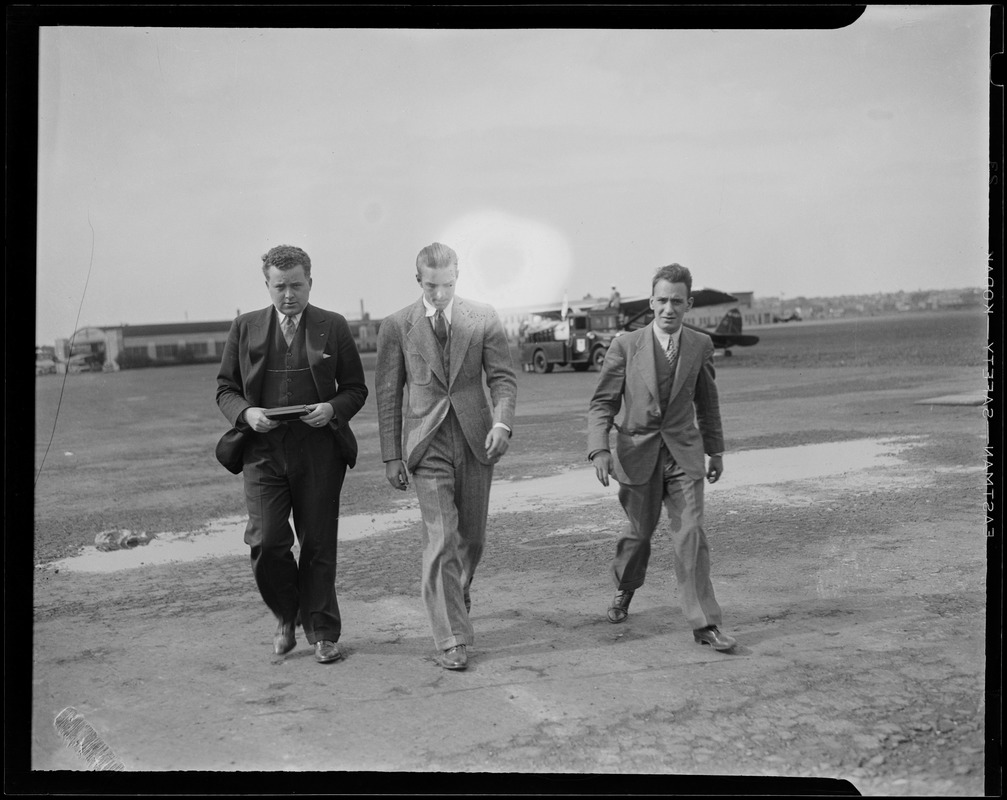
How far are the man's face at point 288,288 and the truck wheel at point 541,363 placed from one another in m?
17.6

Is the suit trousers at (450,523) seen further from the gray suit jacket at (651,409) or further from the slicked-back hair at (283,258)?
the slicked-back hair at (283,258)

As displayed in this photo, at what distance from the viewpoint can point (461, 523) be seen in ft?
14.6

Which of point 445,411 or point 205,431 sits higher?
point 445,411

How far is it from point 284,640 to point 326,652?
235 mm

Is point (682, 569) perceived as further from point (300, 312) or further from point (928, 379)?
point (928, 379)

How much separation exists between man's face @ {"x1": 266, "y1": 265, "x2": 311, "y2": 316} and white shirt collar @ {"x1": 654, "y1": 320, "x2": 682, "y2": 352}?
1.77 m

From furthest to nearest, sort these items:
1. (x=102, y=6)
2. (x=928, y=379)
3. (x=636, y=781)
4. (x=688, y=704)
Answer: (x=928, y=379) → (x=102, y=6) → (x=688, y=704) → (x=636, y=781)

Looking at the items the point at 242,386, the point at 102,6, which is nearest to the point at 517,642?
the point at 242,386

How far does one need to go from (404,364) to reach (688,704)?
2.04 metres

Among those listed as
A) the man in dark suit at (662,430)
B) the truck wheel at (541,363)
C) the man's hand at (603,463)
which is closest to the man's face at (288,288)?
the man in dark suit at (662,430)

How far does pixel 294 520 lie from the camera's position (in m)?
4.40

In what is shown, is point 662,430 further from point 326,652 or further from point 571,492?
point 571,492

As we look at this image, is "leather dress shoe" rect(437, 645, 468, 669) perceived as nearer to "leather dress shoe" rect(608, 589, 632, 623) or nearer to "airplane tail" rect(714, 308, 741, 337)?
"leather dress shoe" rect(608, 589, 632, 623)

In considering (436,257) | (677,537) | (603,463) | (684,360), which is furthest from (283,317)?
(677,537)
